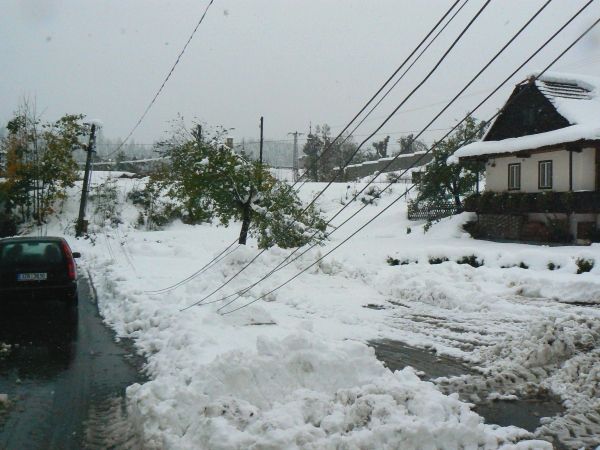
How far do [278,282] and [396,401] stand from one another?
7.77m

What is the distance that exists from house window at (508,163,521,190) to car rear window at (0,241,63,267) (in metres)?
21.7

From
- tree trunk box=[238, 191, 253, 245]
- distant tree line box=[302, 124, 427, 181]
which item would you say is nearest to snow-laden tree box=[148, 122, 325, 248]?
tree trunk box=[238, 191, 253, 245]

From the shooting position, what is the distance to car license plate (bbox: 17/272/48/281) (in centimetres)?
860

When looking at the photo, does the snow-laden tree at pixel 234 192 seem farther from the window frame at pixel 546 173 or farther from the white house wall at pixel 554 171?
the window frame at pixel 546 173

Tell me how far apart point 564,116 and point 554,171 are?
2379mm

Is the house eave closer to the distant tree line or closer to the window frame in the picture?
the window frame

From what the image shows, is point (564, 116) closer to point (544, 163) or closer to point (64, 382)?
point (544, 163)

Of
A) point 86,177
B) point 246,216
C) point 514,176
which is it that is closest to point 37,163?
point 86,177

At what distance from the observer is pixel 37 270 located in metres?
8.76

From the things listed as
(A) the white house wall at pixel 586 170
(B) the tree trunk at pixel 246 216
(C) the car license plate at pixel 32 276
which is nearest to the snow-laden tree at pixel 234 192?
(B) the tree trunk at pixel 246 216

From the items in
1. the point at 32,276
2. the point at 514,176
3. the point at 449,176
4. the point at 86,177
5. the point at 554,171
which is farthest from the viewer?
the point at 449,176

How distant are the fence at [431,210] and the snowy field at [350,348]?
1390cm

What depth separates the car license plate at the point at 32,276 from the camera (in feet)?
28.2

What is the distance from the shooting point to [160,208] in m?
31.7
